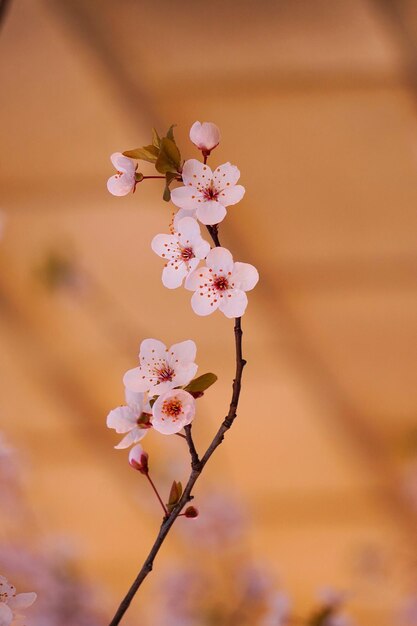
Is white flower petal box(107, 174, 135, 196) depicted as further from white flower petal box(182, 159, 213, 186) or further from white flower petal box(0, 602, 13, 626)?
white flower petal box(0, 602, 13, 626)

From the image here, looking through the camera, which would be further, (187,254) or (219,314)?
(219,314)

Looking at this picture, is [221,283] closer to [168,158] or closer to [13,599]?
[168,158]

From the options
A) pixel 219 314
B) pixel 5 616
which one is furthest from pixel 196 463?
pixel 219 314

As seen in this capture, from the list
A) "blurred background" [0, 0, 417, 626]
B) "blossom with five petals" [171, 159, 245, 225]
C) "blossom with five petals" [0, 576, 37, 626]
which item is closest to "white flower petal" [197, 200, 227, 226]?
"blossom with five petals" [171, 159, 245, 225]

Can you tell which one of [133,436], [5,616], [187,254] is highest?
[187,254]

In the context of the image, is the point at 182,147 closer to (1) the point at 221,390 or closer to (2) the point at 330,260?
(2) the point at 330,260
